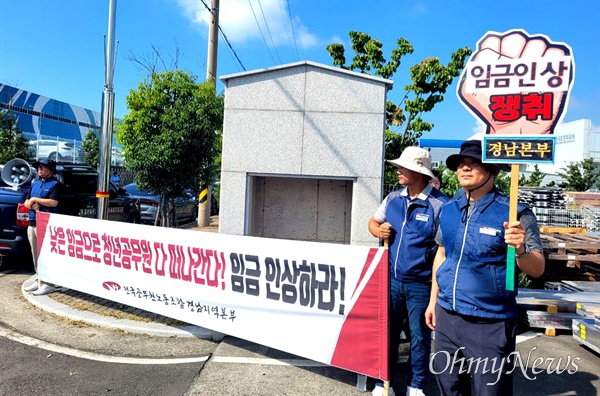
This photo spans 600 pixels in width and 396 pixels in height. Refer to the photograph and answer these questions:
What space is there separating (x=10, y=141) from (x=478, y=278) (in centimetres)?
2082

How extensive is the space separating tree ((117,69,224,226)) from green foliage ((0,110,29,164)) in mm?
11437

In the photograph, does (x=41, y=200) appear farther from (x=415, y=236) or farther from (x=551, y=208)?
(x=551, y=208)

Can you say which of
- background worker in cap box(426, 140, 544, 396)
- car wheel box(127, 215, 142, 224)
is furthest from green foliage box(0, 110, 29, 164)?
background worker in cap box(426, 140, 544, 396)

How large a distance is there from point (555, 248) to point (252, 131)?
17.1 feet

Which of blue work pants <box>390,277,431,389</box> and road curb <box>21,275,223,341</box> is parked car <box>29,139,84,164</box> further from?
blue work pants <box>390,277,431,389</box>

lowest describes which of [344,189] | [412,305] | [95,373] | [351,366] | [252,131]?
[95,373]

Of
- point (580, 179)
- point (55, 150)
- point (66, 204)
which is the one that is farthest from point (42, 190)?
point (580, 179)

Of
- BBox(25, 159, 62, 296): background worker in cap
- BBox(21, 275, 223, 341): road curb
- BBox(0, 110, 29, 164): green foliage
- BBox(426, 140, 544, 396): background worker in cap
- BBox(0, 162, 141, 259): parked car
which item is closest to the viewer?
BBox(426, 140, 544, 396): background worker in cap

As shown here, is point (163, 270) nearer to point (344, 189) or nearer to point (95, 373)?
point (95, 373)

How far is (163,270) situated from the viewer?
4.72m

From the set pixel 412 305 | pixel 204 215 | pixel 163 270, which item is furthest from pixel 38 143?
pixel 412 305

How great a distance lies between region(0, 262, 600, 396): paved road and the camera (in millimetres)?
3645

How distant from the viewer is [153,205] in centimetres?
1269

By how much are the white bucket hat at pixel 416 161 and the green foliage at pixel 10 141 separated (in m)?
18.4
